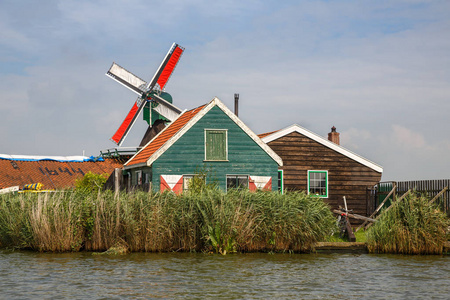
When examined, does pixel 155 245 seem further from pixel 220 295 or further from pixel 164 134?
pixel 164 134

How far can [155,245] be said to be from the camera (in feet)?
66.7

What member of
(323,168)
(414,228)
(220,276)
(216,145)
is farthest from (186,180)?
(220,276)

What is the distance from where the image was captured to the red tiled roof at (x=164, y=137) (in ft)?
92.2

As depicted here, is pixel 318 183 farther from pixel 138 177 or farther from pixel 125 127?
pixel 125 127

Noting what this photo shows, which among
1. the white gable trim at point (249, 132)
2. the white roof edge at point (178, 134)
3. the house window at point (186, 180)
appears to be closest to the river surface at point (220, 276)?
the house window at point (186, 180)

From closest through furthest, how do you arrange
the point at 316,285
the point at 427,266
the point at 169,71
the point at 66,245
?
the point at 316,285 < the point at 427,266 < the point at 66,245 < the point at 169,71

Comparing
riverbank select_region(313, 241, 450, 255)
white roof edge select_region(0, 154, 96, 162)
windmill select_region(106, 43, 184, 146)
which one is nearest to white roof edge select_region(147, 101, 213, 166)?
riverbank select_region(313, 241, 450, 255)

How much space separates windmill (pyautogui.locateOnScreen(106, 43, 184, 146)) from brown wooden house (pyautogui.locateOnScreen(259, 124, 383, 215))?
1391cm

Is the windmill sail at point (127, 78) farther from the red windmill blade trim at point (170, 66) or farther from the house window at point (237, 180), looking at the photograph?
the house window at point (237, 180)

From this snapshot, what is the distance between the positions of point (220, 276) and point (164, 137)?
14831 mm

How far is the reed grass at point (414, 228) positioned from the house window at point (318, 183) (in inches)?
368

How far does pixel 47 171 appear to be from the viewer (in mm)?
45781

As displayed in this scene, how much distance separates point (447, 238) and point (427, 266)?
3790mm

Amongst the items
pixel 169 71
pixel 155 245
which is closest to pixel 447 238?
pixel 155 245
